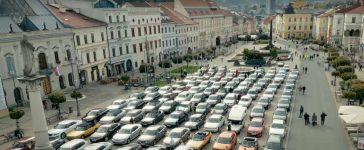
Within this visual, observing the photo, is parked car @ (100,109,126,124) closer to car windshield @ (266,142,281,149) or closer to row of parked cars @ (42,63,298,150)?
row of parked cars @ (42,63,298,150)

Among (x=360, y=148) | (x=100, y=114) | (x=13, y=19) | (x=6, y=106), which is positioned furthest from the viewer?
(x=13, y=19)

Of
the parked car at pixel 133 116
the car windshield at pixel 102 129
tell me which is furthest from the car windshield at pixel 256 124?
the car windshield at pixel 102 129

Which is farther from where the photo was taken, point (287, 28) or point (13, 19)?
point (287, 28)

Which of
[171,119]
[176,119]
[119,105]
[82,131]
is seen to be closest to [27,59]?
[82,131]

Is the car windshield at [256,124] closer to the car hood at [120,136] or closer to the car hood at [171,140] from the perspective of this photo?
the car hood at [171,140]

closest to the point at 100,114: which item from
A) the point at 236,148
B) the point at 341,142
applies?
the point at 236,148

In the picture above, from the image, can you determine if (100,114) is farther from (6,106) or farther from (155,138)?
(6,106)
